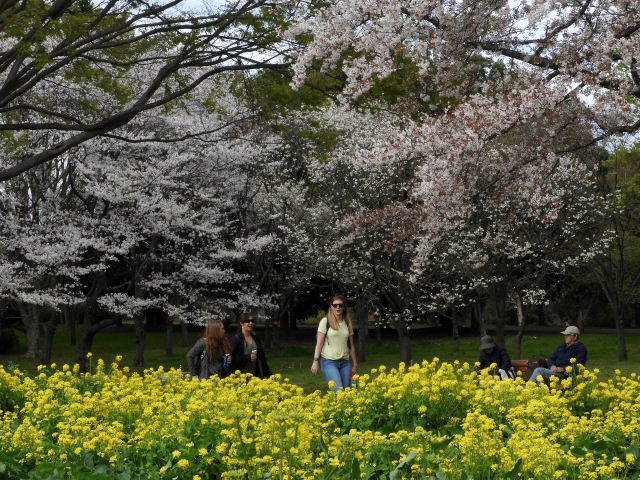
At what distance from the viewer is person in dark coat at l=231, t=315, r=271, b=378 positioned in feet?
31.3

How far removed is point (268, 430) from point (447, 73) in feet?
19.8

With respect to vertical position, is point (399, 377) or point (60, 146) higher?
point (60, 146)

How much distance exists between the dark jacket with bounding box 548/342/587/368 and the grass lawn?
25.6ft

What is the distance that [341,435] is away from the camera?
5.93 metres

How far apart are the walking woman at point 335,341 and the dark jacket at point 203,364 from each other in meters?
1.09

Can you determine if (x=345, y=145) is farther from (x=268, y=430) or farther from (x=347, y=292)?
(x=268, y=430)

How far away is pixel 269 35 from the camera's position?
37.9 ft

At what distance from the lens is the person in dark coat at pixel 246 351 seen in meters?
9.55

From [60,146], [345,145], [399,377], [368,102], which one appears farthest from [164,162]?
[399,377]

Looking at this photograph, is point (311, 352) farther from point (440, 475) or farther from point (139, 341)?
point (440, 475)

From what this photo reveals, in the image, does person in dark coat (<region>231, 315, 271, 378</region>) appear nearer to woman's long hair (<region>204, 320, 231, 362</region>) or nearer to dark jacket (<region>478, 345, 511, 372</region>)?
woman's long hair (<region>204, 320, 231, 362</region>)

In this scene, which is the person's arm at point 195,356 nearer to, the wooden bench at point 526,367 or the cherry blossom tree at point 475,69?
the cherry blossom tree at point 475,69

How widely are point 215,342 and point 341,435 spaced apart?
361 centimetres

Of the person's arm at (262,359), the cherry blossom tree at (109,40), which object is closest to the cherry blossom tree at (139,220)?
the cherry blossom tree at (109,40)
